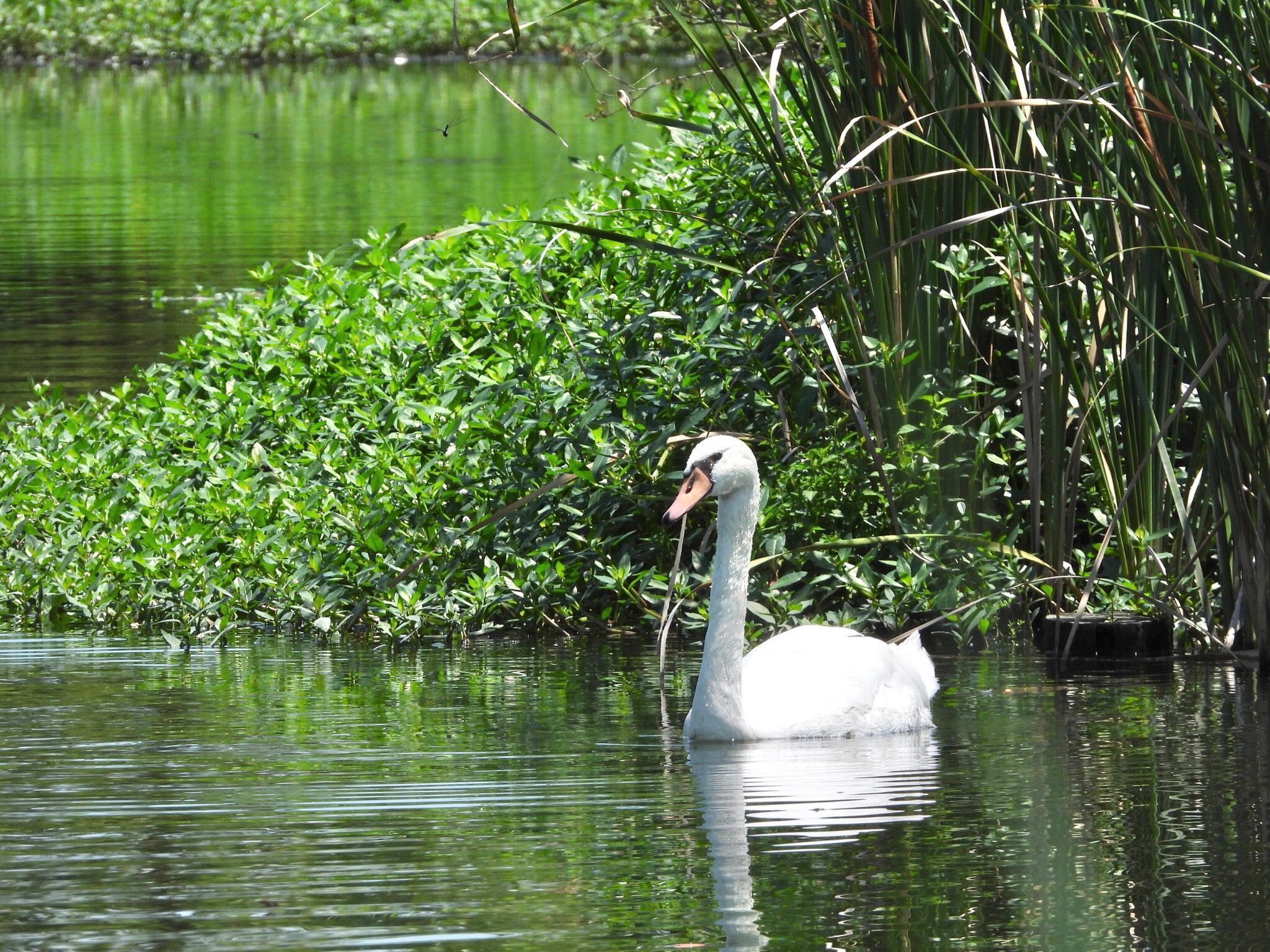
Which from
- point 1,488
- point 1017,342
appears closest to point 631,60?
point 1,488

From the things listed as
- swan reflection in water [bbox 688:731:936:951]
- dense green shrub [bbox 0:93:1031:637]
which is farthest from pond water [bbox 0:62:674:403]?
swan reflection in water [bbox 688:731:936:951]

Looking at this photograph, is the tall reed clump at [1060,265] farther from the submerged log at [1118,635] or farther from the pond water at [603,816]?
the pond water at [603,816]

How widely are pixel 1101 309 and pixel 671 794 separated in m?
2.79

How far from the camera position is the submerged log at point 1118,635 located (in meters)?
7.29

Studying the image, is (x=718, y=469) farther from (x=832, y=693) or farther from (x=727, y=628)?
(x=832, y=693)

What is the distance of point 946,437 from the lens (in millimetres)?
7555

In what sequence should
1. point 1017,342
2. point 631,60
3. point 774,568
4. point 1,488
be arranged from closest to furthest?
point 1017,342 < point 774,568 < point 1,488 < point 631,60

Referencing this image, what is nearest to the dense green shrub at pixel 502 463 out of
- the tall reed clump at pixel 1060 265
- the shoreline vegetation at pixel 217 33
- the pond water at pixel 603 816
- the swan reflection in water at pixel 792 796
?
the tall reed clump at pixel 1060 265

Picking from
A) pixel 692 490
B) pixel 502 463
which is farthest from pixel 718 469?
pixel 502 463

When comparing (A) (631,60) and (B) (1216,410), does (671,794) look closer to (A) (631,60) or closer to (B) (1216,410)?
(B) (1216,410)

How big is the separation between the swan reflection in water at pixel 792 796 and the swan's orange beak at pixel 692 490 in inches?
24.6

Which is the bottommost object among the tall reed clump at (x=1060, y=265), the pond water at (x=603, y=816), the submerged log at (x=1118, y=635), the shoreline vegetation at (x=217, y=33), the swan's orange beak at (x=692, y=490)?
the pond water at (x=603, y=816)

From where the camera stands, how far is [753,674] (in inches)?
251

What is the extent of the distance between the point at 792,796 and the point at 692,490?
3.12 ft
